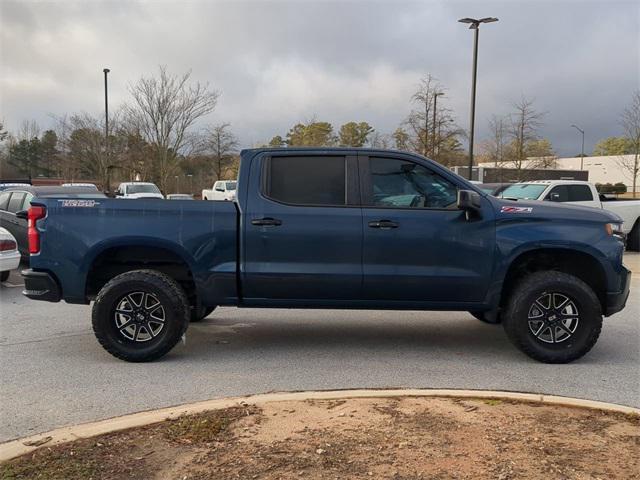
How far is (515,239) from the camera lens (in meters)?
5.32

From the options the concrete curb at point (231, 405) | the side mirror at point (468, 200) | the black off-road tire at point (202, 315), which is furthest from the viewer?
the black off-road tire at point (202, 315)

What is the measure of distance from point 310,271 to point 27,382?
8.62 feet

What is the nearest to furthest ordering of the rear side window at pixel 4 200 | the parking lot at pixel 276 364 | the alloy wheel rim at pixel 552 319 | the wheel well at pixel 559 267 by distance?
the parking lot at pixel 276 364 → the alloy wheel rim at pixel 552 319 → the wheel well at pixel 559 267 → the rear side window at pixel 4 200

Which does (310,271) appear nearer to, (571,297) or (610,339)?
(571,297)

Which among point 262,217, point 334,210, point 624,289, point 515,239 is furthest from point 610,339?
point 262,217

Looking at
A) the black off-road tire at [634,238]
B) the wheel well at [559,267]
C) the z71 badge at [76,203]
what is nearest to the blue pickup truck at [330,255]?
the z71 badge at [76,203]

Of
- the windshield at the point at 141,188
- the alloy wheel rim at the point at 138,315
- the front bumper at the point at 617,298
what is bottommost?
the alloy wheel rim at the point at 138,315

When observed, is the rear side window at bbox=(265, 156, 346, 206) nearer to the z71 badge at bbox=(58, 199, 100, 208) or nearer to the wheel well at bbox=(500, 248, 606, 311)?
the z71 badge at bbox=(58, 199, 100, 208)

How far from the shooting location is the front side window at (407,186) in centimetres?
543

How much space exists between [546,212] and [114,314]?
4.23 m

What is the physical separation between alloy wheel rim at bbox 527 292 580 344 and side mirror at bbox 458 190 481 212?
3.67 ft

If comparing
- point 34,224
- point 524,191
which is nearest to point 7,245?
point 34,224

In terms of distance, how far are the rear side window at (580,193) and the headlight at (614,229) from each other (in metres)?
9.76

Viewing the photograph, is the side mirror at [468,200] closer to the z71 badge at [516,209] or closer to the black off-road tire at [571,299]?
the z71 badge at [516,209]
